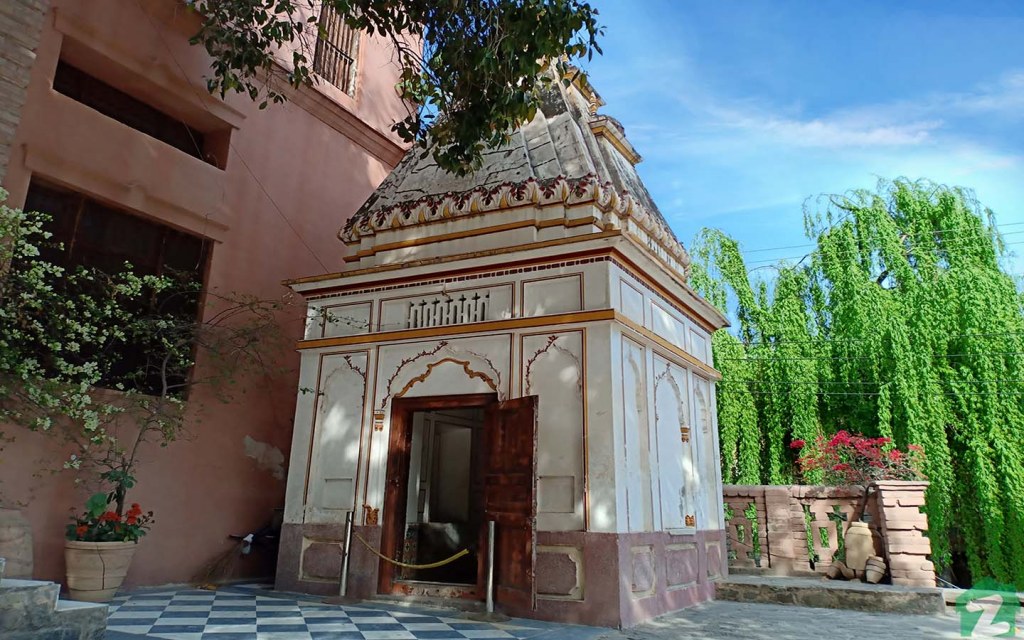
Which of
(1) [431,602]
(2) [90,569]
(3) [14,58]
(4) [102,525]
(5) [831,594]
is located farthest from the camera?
(5) [831,594]

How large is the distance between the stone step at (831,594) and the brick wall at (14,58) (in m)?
8.05

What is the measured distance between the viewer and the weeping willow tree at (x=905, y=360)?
978cm

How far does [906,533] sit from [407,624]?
5034 mm

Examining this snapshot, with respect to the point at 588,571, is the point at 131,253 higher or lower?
higher

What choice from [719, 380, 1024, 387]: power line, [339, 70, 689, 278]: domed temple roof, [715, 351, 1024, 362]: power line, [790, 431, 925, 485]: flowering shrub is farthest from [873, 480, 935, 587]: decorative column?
[715, 351, 1024, 362]: power line

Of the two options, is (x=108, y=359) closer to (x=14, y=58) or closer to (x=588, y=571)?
(x=14, y=58)

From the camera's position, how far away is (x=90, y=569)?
559cm

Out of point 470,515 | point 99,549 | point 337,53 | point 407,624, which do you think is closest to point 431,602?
point 407,624

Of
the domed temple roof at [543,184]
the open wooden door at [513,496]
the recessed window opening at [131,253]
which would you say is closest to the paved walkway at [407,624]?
the open wooden door at [513,496]

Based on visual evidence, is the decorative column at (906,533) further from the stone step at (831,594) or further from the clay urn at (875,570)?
the stone step at (831,594)

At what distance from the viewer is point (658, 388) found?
6.70 meters

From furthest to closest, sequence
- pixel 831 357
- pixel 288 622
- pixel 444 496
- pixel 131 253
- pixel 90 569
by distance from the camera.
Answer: pixel 831 357, pixel 444 496, pixel 131 253, pixel 90 569, pixel 288 622

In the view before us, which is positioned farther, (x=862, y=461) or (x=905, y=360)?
(x=905, y=360)

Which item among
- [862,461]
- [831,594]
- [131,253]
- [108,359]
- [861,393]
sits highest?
[131,253]
